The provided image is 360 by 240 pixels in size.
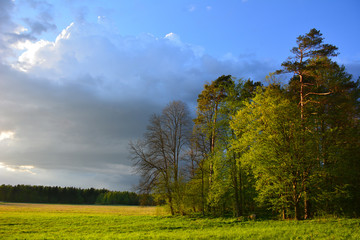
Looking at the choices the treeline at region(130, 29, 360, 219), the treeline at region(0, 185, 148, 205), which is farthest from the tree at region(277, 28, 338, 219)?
the treeline at region(0, 185, 148, 205)

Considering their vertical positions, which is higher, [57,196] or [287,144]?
[287,144]

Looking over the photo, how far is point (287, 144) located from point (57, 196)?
458 ft

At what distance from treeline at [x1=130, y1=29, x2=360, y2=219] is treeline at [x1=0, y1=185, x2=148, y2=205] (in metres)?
100

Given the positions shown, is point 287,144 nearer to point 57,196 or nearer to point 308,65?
point 308,65

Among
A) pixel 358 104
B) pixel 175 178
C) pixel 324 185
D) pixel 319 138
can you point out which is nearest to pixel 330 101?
pixel 319 138

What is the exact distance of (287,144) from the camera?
2269cm

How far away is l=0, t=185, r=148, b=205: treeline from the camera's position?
417ft

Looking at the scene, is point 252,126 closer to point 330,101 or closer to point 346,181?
point 330,101

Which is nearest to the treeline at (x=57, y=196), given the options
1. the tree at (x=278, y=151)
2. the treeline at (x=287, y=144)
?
the treeline at (x=287, y=144)

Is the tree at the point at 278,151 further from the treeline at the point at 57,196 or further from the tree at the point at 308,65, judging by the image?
the treeline at the point at 57,196

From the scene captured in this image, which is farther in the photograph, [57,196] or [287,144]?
[57,196]

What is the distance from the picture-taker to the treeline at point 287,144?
22.3m

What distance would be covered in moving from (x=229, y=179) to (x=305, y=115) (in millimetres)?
11306

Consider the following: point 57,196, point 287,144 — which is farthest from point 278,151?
point 57,196
